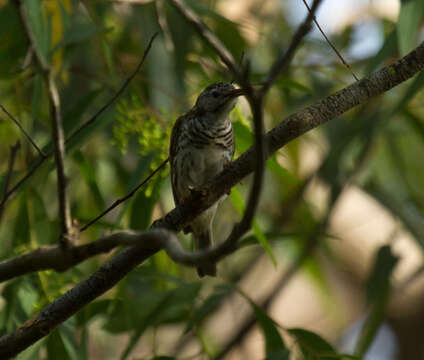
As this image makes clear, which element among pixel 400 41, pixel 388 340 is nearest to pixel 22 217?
pixel 400 41

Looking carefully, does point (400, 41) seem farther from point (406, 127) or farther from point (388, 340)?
point (388, 340)

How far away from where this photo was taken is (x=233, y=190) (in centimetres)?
254

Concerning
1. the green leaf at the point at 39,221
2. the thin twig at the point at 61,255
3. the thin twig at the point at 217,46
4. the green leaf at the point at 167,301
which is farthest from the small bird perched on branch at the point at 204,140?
the thin twig at the point at 217,46

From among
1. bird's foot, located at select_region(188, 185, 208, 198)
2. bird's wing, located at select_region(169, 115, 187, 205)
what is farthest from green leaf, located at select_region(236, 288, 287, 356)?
bird's foot, located at select_region(188, 185, 208, 198)

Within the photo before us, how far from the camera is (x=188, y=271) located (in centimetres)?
452

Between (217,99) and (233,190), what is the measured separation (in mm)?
446

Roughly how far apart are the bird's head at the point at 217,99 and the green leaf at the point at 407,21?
0.71 meters

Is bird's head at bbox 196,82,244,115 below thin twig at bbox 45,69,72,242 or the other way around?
the other way around

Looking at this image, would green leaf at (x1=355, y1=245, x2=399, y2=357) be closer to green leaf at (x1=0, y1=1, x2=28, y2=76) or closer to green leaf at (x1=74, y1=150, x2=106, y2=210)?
green leaf at (x1=74, y1=150, x2=106, y2=210)

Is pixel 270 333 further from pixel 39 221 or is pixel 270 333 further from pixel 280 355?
pixel 39 221

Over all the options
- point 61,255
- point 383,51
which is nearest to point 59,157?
point 61,255

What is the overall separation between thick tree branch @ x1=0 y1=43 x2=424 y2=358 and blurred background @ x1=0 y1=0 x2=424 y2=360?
15 cm

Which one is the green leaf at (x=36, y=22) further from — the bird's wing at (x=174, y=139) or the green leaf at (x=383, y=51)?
the green leaf at (x=383, y=51)

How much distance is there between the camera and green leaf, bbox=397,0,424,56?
96.9 inches
